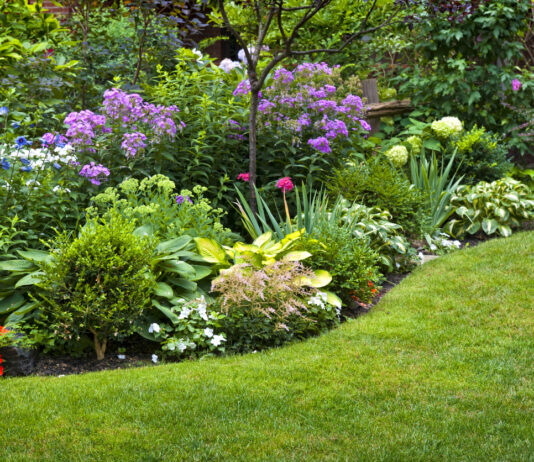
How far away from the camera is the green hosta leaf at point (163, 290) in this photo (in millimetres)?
4336

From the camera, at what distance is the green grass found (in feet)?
9.24

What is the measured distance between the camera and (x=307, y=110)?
6656 mm

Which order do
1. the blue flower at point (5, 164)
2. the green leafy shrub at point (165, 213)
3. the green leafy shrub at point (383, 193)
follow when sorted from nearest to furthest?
1. the blue flower at point (5, 164)
2. the green leafy shrub at point (165, 213)
3. the green leafy shrub at point (383, 193)

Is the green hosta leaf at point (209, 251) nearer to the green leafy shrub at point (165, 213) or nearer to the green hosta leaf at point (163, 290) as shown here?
the green leafy shrub at point (165, 213)

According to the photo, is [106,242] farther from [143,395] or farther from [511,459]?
[511,459]

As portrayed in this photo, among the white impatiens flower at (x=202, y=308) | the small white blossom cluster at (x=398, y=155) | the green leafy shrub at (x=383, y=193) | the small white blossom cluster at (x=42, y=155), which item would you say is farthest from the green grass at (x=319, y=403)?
the small white blossom cluster at (x=398, y=155)

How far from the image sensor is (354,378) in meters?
3.57

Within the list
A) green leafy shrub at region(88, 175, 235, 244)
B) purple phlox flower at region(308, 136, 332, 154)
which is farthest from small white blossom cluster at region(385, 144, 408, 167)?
green leafy shrub at region(88, 175, 235, 244)

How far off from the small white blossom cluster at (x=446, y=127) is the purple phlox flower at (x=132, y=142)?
14.2 ft

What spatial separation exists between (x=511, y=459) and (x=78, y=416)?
2004mm

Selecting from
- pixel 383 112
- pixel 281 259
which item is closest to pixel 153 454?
pixel 281 259

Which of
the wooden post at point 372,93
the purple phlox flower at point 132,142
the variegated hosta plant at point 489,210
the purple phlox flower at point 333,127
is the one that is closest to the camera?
the purple phlox flower at point 132,142

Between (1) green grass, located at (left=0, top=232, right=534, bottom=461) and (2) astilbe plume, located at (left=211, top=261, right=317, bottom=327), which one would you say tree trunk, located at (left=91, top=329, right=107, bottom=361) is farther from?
(2) astilbe plume, located at (left=211, top=261, right=317, bottom=327)

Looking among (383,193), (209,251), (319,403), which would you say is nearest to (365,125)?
(383,193)
